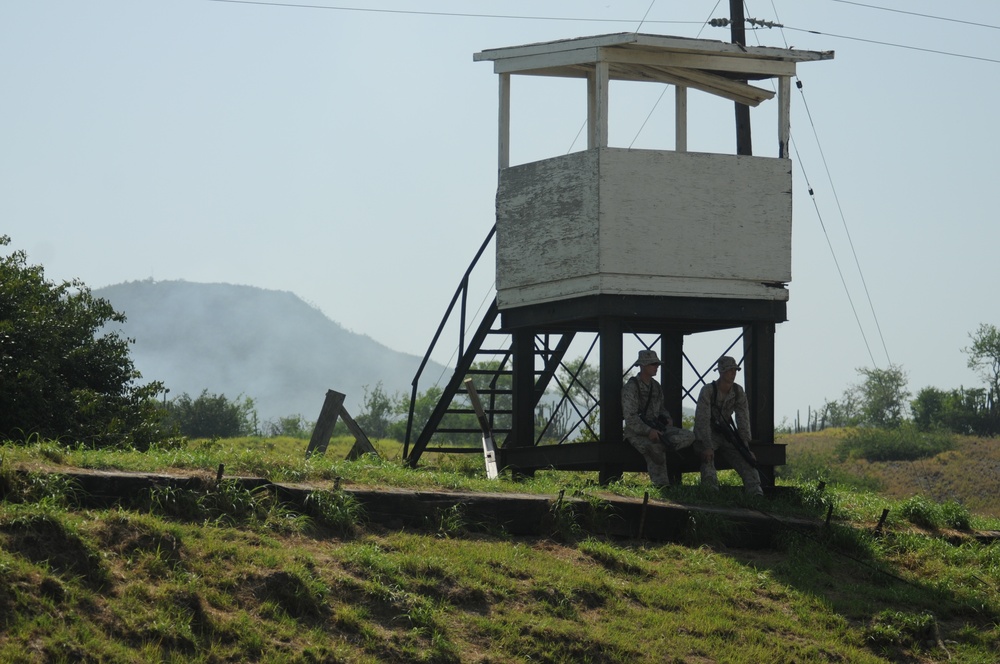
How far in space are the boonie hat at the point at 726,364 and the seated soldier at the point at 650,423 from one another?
2.50ft

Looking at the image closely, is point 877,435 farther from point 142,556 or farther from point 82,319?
point 142,556

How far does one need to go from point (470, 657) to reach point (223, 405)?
33.1 meters

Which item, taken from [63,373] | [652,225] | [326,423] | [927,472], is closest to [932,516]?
[652,225]

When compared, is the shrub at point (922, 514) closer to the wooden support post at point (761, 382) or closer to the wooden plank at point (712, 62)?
the wooden support post at point (761, 382)

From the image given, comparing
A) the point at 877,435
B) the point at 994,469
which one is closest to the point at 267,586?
the point at 994,469

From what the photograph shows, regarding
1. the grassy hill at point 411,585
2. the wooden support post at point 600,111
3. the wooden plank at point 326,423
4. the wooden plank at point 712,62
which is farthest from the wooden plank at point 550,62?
the grassy hill at point 411,585

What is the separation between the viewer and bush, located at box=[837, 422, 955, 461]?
123ft

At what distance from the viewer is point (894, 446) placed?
3847 centimetres

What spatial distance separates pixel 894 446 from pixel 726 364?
23.8 metres

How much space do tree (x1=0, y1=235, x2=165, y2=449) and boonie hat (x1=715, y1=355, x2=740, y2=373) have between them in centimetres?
787

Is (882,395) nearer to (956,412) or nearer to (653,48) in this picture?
(956,412)

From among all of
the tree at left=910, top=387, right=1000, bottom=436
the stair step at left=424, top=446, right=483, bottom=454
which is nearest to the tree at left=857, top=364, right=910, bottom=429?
the tree at left=910, top=387, right=1000, bottom=436

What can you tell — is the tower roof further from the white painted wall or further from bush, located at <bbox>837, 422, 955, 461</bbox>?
bush, located at <bbox>837, 422, 955, 461</bbox>

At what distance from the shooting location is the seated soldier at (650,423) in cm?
1612
